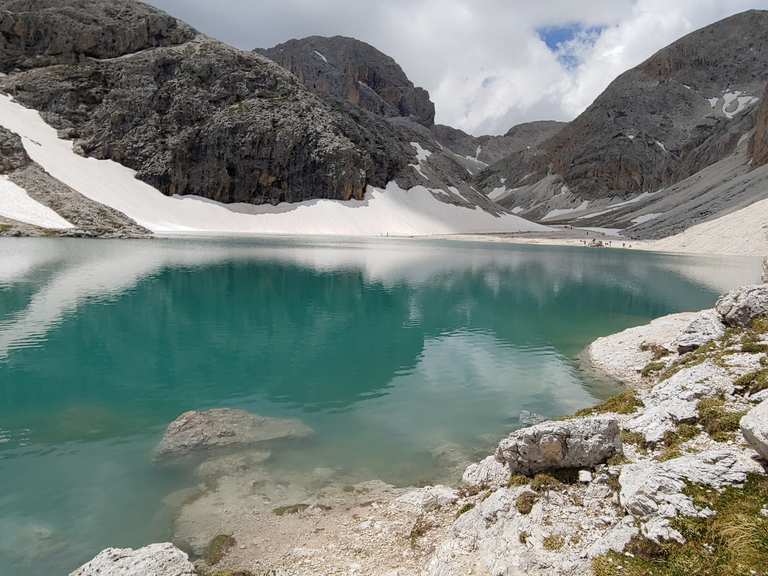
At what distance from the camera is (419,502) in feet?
32.2

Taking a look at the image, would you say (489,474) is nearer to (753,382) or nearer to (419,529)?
(419,529)

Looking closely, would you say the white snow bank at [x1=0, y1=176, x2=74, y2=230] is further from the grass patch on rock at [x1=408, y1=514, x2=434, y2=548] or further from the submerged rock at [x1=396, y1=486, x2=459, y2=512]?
the grass patch on rock at [x1=408, y1=514, x2=434, y2=548]

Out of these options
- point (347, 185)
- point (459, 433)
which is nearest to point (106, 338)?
point (459, 433)

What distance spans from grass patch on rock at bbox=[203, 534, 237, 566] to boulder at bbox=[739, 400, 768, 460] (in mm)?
8536

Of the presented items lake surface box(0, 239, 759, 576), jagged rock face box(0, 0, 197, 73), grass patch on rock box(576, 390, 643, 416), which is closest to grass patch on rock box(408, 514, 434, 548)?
lake surface box(0, 239, 759, 576)

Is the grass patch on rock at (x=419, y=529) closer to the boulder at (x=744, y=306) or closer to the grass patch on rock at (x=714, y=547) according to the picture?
the grass patch on rock at (x=714, y=547)

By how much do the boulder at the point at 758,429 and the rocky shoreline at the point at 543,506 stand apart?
3 centimetres

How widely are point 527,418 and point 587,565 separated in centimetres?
947

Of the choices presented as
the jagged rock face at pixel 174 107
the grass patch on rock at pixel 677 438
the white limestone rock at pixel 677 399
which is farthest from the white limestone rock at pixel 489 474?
the jagged rock face at pixel 174 107

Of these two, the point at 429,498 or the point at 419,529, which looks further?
the point at 429,498

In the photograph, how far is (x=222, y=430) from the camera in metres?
13.7

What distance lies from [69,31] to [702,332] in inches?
6305

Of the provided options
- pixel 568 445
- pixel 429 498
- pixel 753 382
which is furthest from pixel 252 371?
pixel 753 382

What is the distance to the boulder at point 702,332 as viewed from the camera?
55.1ft
